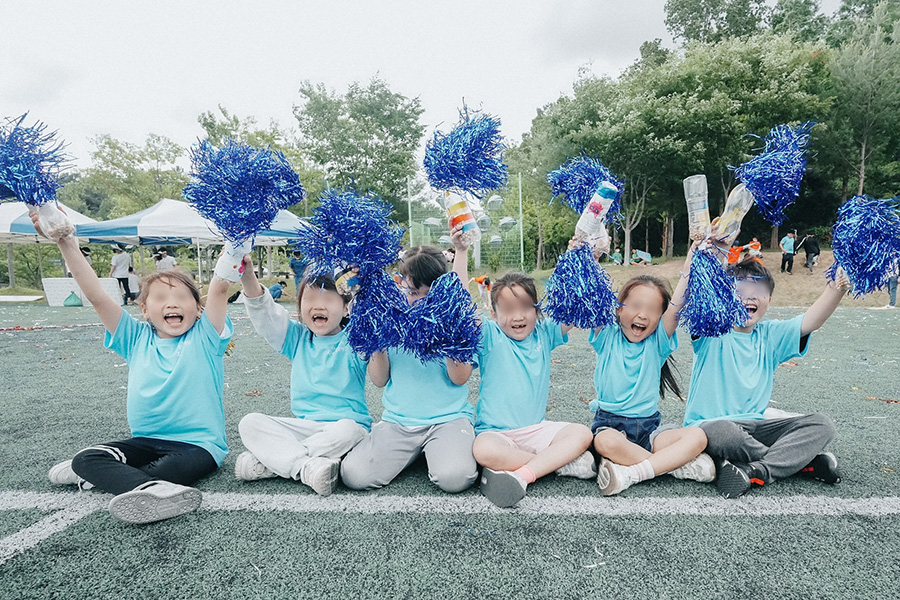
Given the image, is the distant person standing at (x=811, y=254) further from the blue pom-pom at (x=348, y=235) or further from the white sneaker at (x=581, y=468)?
the blue pom-pom at (x=348, y=235)

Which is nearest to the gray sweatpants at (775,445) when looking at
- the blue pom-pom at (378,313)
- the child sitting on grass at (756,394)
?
the child sitting on grass at (756,394)

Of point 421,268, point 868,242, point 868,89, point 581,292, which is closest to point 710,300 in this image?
point 581,292

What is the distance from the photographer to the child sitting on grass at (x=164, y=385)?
2.15 m

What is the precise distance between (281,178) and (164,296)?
2.99 feet

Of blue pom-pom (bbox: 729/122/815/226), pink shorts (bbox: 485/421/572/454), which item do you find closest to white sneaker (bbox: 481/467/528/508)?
pink shorts (bbox: 485/421/572/454)

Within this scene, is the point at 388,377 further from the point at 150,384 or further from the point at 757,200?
the point at 757,200

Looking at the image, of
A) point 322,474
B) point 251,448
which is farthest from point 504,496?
point 251,448

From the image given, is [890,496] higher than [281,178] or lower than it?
lower

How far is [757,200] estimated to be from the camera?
2398mm

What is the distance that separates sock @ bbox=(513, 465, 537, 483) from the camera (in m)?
2.19

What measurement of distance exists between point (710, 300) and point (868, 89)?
76.2 feet

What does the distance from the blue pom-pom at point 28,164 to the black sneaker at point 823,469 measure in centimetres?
370

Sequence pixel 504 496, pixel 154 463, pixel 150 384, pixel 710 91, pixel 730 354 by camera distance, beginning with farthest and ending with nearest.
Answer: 1. pixel 710 91
2. pixel 730 354
3. pixel 150 384
4. pixel 154 463
5. pixel 504 496

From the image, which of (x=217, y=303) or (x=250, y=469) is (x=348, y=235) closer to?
(x=217, y=303)
